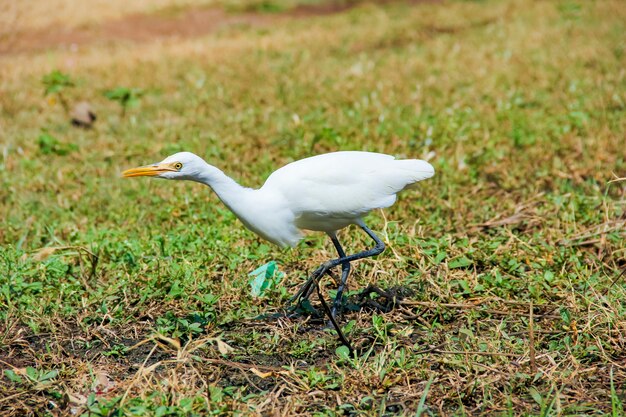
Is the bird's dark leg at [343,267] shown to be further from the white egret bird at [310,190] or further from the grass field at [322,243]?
the grass field at [322,243]

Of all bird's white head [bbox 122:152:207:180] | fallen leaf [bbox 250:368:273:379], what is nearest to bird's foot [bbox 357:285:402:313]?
fallen leaf [bbox 250:368:273:379]

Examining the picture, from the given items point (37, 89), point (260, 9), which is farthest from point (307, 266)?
point (260, 9)

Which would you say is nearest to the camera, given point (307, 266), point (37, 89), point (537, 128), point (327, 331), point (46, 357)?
point (46, 357)

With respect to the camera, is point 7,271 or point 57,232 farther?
point 57,232

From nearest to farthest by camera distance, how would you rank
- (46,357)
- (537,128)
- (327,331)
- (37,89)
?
(46,357), (327,331), (537,128), (37,89)

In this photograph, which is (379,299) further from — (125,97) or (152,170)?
(125,97)

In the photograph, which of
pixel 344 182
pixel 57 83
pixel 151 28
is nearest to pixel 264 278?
pixel 344 182

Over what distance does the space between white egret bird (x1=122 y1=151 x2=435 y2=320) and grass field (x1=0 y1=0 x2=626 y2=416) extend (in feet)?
1.36

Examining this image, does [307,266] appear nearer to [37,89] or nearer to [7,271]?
[7,271]

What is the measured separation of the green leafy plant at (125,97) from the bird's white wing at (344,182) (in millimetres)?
3326

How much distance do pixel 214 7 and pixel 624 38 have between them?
6.35 meters

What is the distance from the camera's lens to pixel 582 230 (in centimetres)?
392

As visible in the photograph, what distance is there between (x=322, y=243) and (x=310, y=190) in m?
0.93

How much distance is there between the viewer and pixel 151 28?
10.6 meters
